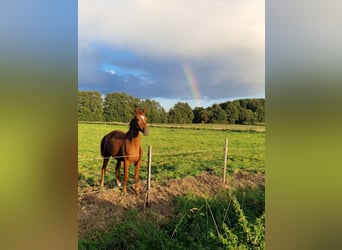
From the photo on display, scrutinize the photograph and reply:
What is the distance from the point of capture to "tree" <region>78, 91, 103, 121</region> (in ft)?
6.03

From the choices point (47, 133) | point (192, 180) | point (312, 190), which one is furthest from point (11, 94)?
point (312, 190)

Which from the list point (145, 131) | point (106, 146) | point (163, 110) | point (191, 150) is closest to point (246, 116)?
point (191, 150)

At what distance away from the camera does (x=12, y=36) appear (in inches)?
57.0

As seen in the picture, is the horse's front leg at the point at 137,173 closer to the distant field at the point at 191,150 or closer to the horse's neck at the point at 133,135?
the distant field at the point at 191,150

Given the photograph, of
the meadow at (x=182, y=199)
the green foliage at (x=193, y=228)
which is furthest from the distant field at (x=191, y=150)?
the green foliage at (x=193, y=228)

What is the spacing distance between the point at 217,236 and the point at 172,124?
0.82 meters

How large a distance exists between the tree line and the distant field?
0.05 m

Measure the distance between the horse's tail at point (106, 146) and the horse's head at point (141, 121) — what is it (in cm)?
21

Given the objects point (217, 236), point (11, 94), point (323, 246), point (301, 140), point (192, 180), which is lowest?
point (217, 236)

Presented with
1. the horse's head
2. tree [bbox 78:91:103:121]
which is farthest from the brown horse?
tree [bbox 78:91:103:121]

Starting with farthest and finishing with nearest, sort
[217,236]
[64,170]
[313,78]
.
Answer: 1. [217,236]
2. [64,170]
3. [313,78]

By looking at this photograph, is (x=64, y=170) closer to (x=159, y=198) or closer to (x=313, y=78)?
(x=159, y=198)

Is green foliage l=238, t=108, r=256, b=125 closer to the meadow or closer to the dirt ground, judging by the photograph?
the meadow

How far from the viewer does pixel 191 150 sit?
2.07m
